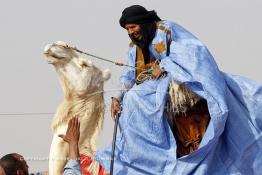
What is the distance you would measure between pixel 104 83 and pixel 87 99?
0.49 feet

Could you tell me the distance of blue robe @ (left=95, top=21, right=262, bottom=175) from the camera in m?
5.48

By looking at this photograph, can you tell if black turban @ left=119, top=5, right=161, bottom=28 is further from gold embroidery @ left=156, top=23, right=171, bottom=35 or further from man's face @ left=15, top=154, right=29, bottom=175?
man's face @ left=15, top=154, right=29, bottom=175

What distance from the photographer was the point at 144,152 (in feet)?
18.0

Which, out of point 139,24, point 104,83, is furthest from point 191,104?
point 104,83

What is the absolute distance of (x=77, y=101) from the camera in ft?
21.7

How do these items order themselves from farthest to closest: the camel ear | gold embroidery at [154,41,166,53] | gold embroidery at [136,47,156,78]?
the camel ear → gold embroidery at [136,47,156,78] → gold embroidery at [154,41,166,53]

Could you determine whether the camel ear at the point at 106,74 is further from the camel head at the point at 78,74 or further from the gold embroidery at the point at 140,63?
the gold embroidery at the point at 140,63

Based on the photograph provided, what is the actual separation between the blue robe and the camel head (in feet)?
2.91

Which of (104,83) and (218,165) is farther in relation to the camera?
(104,83)

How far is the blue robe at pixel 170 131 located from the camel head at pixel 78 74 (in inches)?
35.0

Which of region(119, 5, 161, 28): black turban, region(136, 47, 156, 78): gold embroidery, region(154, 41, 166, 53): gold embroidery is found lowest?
region(136, 47, 156, 78): gold embroidery

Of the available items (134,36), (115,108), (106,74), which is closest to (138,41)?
(134,36)

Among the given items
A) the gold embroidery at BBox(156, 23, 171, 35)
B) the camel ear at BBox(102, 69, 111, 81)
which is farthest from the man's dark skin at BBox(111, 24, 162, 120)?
the camel ear at BBox(102, 69, 111, 81)

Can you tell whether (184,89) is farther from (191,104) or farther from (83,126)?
(83,126)
